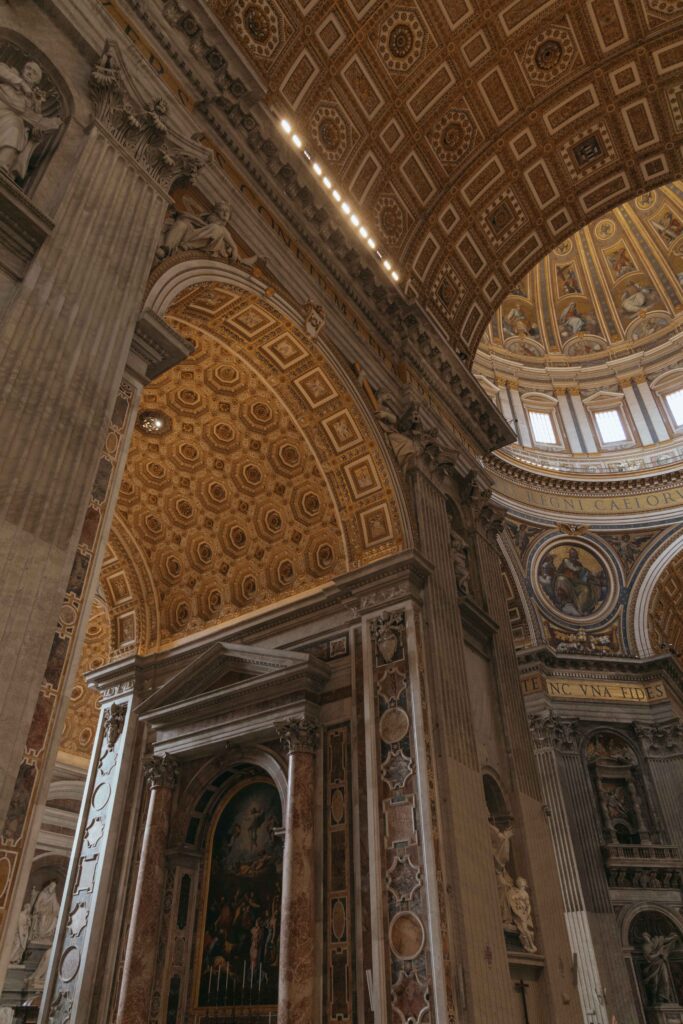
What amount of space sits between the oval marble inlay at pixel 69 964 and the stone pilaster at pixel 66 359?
7.16m

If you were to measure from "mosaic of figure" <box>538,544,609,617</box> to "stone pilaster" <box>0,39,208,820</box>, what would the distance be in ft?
62.5

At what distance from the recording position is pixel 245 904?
984cm

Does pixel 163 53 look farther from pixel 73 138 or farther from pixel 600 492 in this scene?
pixel 600 492

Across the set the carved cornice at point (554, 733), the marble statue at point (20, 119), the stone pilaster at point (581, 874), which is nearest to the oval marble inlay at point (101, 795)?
the marble statue at point (20, 119)

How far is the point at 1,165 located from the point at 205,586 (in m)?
8.17

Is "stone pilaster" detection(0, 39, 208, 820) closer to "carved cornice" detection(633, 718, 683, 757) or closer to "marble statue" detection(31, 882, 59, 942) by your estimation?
"marble statue" detection(31, 882, 59, 942)

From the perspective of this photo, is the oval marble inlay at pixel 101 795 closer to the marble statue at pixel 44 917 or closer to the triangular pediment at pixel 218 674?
the triangular pediment at pixel 218 674

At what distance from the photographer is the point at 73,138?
6457 mm

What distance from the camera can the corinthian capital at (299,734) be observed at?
384 inches

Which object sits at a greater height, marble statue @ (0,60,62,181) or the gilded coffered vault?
the gilded coffered vault

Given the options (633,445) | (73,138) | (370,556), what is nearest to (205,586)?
(370,556)

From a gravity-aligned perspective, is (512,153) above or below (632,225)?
below

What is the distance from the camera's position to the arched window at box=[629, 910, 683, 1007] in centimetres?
1695

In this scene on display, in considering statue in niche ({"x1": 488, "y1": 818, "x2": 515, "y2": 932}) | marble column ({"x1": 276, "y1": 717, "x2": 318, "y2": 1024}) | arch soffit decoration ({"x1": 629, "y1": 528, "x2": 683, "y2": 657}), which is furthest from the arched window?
marble column ({"x1": 276, "y1": 717, "x2": 318, "y2": 1024})
